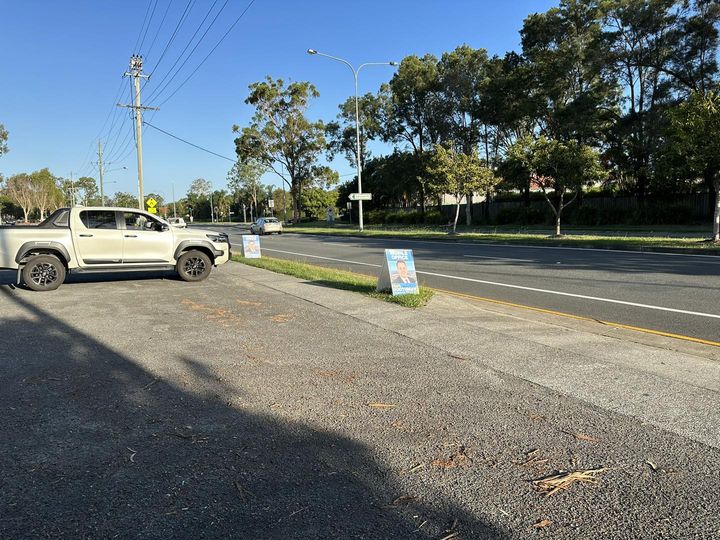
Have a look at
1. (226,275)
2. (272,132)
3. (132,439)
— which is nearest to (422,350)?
(132,439)

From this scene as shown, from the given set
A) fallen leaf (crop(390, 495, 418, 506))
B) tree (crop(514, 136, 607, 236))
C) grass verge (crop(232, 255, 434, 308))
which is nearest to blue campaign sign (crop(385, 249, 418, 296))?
grass verge (crop(232, 255, 434, 308))

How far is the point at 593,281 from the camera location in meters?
12.1

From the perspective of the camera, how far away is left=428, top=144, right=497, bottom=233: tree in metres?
33.0

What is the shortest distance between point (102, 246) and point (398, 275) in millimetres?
6676

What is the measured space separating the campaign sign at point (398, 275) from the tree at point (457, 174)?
78.8ft

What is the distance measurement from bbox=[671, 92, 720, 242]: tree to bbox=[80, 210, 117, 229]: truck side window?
18129 millimetres

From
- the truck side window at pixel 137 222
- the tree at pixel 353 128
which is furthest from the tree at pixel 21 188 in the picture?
the truck side window at pixel 137 222

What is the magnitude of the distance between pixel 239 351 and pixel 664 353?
186 inches

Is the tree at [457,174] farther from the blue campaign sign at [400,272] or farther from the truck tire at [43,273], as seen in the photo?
the truck tire at [43,273]

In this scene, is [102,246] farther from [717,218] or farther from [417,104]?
[417,104]

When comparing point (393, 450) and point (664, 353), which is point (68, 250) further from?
point (664, 353)

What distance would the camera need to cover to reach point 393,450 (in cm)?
358

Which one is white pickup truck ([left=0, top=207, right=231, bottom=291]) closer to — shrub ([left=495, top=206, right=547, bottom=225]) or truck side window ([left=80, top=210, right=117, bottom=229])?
truck side window ([left=80, top=210, right=117, bottom=229])

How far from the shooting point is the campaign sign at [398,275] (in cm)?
948
